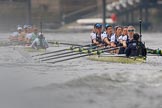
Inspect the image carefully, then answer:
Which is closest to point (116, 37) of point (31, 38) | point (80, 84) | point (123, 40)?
point (123, 40)

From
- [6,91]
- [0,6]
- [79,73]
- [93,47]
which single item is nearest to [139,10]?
[0,6]

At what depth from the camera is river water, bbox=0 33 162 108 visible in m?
9.66

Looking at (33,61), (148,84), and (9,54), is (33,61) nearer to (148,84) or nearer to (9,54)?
(9,54)

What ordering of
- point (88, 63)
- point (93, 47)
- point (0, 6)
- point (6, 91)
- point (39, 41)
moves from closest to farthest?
point (6, 91), point (88, 63), point (93, 47), point (39, 41), point (0, 6)

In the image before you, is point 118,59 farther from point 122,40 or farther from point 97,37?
point 97,37

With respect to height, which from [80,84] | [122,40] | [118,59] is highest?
[122,40]

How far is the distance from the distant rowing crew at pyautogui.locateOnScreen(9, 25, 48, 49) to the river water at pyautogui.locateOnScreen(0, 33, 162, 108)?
4.80m

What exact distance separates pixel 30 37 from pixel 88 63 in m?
7.19

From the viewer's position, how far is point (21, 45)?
971 inches

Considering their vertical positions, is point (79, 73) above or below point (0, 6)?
below

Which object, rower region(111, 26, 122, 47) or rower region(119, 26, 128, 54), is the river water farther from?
rower region(111, 26, 122, 47)

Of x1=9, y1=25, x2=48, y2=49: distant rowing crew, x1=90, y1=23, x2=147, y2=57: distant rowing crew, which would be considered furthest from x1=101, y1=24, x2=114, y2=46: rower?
x1=9, y1=25, x2=48, y2=49: distant rowing crew

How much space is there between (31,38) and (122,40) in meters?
6.80

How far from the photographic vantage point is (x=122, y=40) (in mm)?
18219
